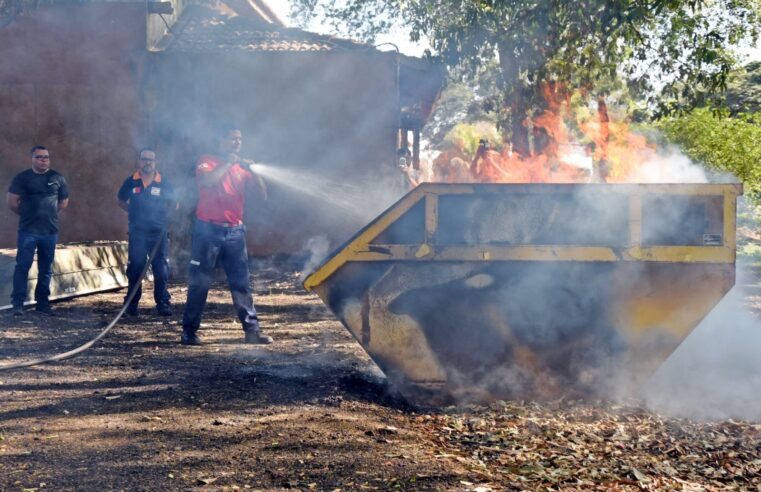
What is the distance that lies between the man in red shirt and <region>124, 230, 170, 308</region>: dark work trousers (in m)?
2.30

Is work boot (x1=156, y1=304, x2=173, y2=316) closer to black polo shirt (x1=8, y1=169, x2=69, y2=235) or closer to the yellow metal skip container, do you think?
black polo shirt (x1=8, y1=169, x2=69, y2=235)

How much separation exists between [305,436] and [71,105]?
14.4 meters

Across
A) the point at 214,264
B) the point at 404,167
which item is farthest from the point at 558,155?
the point at 214,264

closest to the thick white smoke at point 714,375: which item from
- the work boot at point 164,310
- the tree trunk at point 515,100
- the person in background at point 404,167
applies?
the work boot at point 164,310

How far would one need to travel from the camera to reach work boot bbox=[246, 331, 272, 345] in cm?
832

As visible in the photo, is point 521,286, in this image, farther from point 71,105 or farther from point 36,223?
point 71,105

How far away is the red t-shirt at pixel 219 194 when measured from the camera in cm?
784

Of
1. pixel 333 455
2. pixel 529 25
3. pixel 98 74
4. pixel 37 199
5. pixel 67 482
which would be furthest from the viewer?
pixel 98 74

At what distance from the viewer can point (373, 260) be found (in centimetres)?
604

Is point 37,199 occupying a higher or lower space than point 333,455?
higher

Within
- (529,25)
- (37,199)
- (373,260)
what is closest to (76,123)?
(37,199)

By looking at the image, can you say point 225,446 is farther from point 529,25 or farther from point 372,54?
point 372,54

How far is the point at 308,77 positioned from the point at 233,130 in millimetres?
9842

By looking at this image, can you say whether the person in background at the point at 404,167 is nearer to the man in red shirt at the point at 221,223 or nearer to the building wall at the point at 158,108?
the building wall at the point at 158,108
